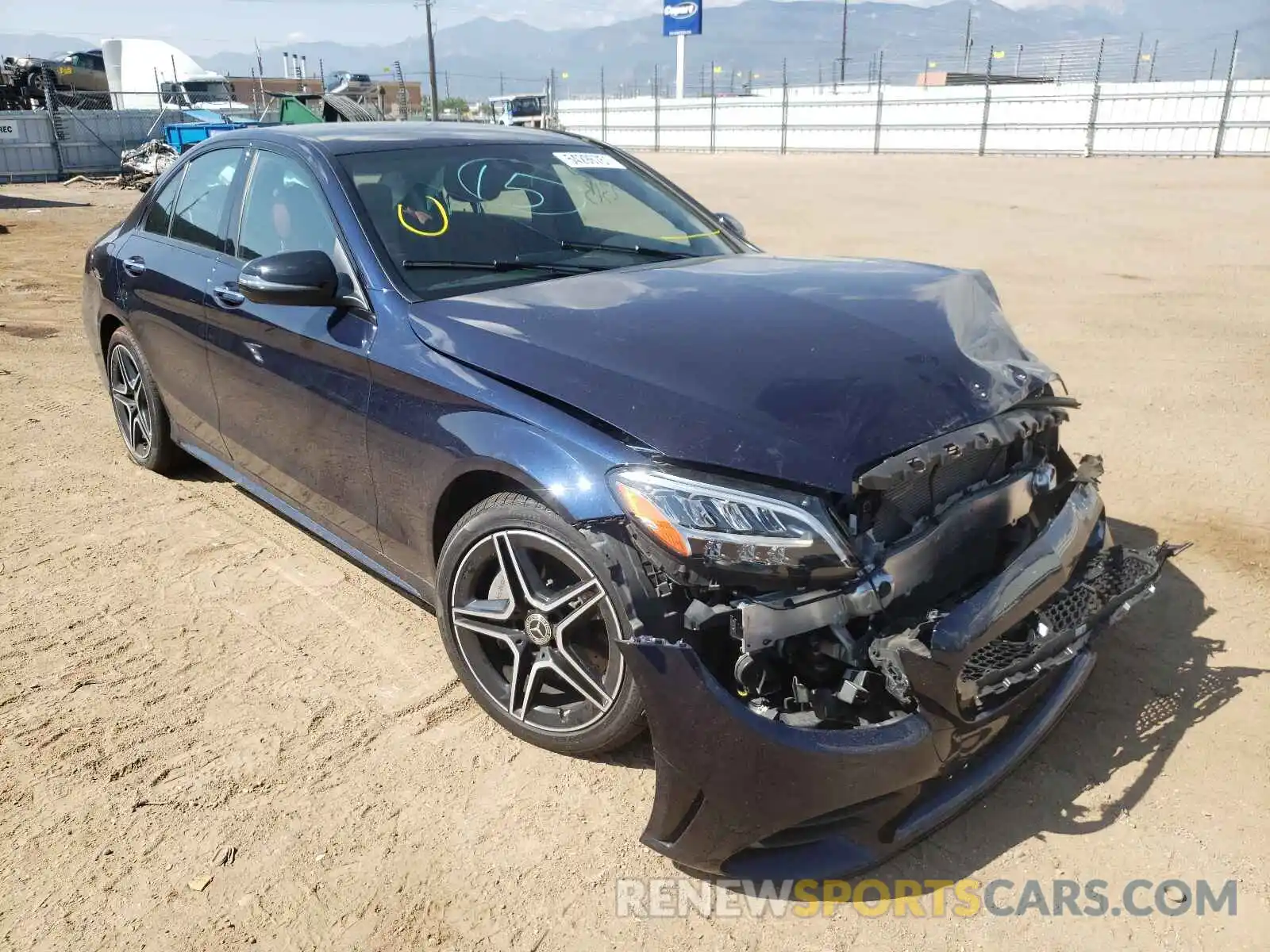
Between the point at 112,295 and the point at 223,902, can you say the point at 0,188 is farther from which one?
the point at 223,902

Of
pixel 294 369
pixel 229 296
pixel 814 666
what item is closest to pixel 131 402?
pixel 229 296

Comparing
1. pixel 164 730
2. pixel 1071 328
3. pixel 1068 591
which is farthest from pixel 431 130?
pixel 1071 328

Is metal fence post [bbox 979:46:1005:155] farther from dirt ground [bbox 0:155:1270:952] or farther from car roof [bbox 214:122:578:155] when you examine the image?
car roof [bbox 214:122:578:155]

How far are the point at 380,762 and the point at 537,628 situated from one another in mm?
654

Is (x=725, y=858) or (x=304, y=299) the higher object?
(x=304, y=299)

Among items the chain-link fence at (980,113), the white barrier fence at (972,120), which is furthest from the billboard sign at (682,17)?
the white barrier fence at (972,120)

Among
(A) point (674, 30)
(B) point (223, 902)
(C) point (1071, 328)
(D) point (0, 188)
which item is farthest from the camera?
(A) point (674, 30)

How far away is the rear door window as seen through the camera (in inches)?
153

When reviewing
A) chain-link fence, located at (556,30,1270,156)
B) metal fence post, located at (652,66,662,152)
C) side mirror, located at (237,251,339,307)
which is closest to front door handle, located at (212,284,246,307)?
side mirror, located at (237,251,339,307)

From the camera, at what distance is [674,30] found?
55438 millimetres

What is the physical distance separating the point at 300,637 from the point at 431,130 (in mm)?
2061

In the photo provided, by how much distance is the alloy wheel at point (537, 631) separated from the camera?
2441mm

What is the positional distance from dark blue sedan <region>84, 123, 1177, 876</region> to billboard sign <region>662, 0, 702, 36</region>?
186 ft

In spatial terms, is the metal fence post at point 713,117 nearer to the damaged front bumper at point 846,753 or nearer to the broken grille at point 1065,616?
the broken grille at point 1065,616
